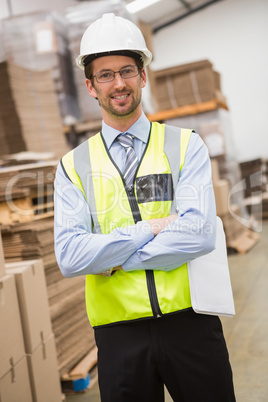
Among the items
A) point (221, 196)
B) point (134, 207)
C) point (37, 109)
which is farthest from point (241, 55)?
point (134, 207)

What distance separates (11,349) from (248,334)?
2458mm

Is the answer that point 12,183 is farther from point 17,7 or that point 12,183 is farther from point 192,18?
point 192,18

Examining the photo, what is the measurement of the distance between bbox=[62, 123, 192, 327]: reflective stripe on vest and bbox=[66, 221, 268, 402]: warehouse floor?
1.88 m

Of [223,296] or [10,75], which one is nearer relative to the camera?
[223,296]

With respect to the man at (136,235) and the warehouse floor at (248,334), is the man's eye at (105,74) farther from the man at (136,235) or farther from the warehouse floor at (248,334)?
the warehouse floor at (248,334)

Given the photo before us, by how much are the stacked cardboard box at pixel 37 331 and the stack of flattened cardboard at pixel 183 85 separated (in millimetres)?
5438

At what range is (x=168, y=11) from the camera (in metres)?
13.4

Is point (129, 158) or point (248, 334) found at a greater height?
point (129, 158)

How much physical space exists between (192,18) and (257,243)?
25.3ft

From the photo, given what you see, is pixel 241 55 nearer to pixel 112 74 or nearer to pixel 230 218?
pixel 230 218

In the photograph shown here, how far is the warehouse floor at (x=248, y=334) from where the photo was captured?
11.8ft

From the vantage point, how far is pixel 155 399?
196 centimetres

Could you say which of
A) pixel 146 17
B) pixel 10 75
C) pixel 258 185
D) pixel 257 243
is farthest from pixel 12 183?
pixel 146 17

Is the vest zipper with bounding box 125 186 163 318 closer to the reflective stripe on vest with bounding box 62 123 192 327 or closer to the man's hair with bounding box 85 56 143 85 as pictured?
the reflective stripe on vest with bounding box 62 123 192 327
